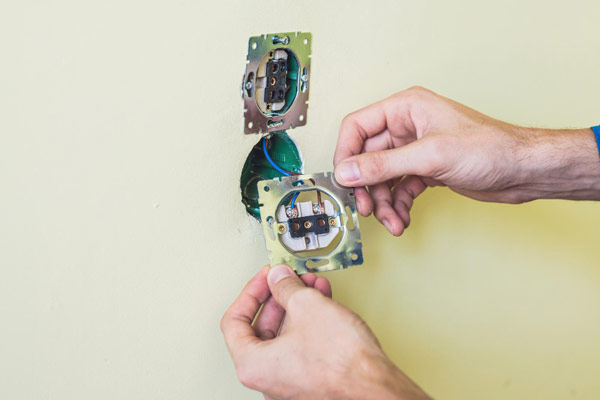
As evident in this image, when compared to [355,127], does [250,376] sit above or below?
below

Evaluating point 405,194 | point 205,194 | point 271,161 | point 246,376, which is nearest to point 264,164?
point 271,161

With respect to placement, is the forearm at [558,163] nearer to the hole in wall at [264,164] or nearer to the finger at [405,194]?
the finger at [405,194]

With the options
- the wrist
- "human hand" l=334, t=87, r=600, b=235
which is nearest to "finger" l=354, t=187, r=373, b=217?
"human hand" l=334, t=87, r=600, b=235

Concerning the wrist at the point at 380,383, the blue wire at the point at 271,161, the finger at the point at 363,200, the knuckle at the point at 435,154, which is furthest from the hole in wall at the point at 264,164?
the wrist at the point at 380,383

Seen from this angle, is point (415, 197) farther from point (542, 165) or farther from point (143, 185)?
point (143, 185)

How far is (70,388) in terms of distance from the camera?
75cm

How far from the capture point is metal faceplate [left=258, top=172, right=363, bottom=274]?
81 cm

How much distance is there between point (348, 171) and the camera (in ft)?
2.65

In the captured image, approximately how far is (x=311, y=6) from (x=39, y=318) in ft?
2.12

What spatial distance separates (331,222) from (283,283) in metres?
0.16

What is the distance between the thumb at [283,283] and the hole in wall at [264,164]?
0.50 feet

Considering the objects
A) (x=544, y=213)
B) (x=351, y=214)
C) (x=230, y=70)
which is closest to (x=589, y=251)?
(x=544, y=213)

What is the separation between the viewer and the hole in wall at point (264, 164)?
91 cm

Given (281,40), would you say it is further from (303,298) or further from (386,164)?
(303,298)
